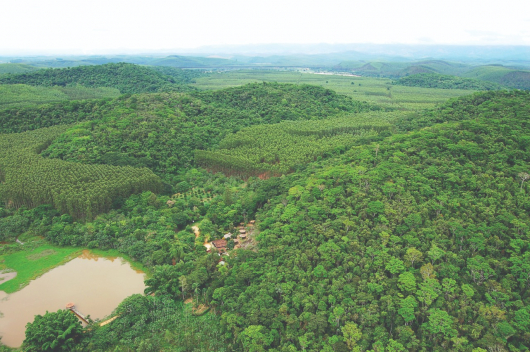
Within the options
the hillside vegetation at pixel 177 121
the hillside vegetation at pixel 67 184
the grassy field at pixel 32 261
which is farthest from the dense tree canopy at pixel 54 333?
the hillside vegetation at pixel 177 121

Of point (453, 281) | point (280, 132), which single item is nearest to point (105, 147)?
point (280, 132)

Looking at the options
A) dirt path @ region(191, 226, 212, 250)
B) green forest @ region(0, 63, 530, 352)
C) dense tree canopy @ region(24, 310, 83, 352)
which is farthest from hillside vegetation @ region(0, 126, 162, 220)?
dense tree canopy @ region(24, 310, 83, 352)

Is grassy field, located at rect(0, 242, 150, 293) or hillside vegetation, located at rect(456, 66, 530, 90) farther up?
hillside vegetation, located at rect(456, 66, 530, 90)

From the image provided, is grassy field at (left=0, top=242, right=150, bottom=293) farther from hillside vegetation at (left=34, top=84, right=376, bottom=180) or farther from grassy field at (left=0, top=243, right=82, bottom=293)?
hillside vegetation at (left=34, top=84, right=376, bottom=180)

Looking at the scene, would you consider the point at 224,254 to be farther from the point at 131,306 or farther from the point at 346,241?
the point at 346,241

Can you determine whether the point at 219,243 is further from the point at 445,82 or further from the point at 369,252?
the point at 445,82
